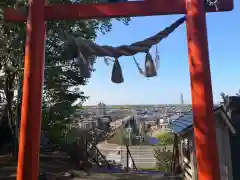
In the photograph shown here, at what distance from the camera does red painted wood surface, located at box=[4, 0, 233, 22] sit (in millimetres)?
2965

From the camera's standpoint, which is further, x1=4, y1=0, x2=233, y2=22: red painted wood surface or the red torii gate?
x1=4, y1=0, x2=233, y2=22: red painted wood surface

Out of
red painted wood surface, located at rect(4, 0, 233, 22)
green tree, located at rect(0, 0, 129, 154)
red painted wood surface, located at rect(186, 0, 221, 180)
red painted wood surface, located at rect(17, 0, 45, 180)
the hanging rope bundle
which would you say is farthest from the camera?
green tree, located at rect(0, 0, 129, 154)

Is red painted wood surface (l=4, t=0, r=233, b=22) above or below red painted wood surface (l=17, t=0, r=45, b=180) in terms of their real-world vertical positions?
above

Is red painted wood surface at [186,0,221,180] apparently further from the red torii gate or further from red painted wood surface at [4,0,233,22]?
red painted wood surface at [4,0,233,22]

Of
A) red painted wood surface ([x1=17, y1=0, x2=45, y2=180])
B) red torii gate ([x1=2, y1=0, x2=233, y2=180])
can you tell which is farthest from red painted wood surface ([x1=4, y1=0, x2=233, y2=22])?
red painted wood surface ([x1=17, y1=0, x2=45, y2=180])

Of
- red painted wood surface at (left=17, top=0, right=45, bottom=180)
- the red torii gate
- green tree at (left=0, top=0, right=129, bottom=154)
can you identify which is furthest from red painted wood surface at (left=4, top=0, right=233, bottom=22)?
green tree at (left=0, top=0, right=129, bottom=154)

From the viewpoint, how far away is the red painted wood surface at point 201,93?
2645 millimetres

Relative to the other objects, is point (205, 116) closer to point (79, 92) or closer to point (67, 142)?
point (79, 92)

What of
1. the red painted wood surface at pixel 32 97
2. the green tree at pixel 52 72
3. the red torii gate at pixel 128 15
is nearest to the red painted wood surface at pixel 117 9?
the red torii gate at pixel 128 15

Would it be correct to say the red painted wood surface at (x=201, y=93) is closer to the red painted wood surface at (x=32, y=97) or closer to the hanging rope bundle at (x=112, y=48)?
the hanging rope bundle at (x=112, y=48)

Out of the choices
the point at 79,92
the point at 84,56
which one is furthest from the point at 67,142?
the point at 84,56

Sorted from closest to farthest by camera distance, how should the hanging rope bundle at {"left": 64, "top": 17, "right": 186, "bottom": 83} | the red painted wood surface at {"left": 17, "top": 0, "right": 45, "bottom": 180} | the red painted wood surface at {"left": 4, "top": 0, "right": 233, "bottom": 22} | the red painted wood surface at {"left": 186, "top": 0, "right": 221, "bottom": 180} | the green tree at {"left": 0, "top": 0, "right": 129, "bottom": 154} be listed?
the red painted wood surface at {"left": 186, "top": 0, "right": 221, "bottom": 180} → the red painted wood surface at {"left": 17, "top": 0, "right": 45, "bottom": 180} → the red painted wood surface at {"left": 4, "top": 0, "right": 233, "bottom": 22} → the hanging rope bundle at {"left": 64, "top": 17, "right": 186, "bottom": 83} → the green tree at {"left": 0, "top": 0, "right": 129, "bottom": 154}

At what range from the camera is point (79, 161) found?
12.0 meters

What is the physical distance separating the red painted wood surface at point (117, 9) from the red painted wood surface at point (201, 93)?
192mm
